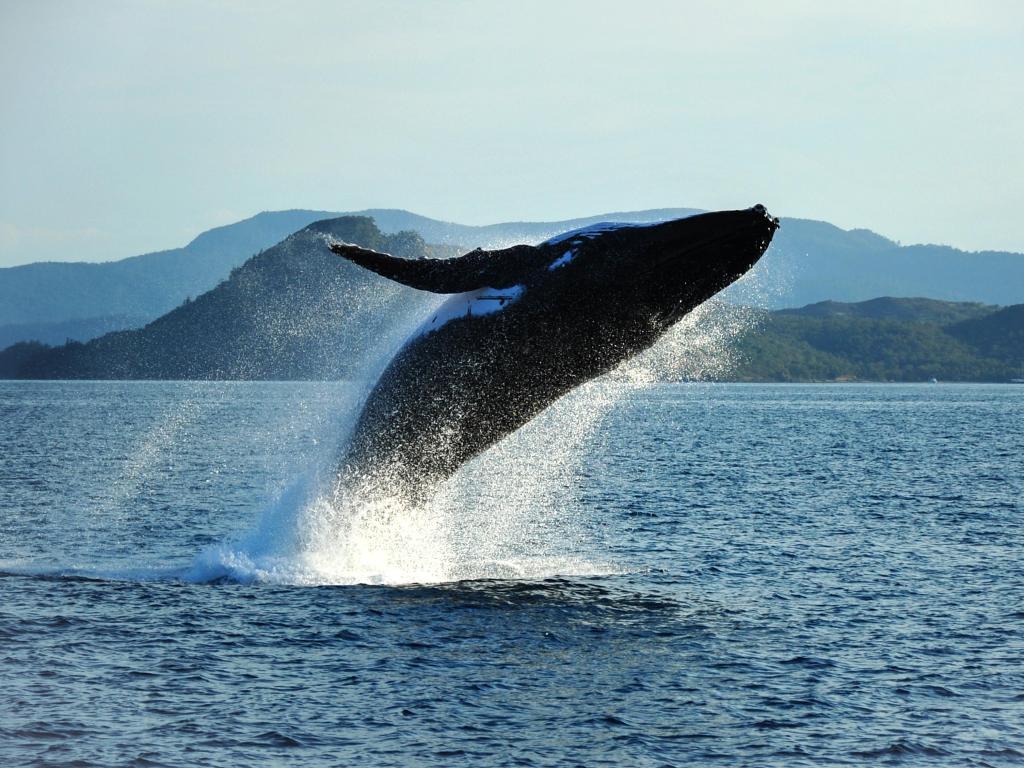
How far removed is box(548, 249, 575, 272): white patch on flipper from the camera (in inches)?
661

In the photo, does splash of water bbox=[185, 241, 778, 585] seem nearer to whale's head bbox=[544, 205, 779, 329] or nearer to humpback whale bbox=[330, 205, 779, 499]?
humpback whale bbox=[330, 205, 779, 499]

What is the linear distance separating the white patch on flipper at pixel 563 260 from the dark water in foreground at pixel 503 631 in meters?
4.91

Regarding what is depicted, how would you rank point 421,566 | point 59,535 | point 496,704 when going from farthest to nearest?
point 59,535, point 421,566, point 496,704

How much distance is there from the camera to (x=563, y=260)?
1684cm

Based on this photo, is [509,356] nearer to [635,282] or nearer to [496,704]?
[635,282]

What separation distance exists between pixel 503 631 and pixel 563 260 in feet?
17.2

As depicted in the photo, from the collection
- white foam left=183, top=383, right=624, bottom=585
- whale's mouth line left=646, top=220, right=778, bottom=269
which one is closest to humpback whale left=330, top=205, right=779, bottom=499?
whale's mouth line left=646, top=220, right=778, bottom=269

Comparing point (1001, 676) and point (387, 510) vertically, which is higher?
point (387, 510)

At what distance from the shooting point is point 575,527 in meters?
30.7

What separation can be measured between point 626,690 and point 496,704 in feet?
5.73

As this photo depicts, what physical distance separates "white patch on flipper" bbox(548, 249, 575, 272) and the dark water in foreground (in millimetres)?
4915

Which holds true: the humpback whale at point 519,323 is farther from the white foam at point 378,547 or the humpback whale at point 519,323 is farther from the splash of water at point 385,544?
the white foam at point 378,547

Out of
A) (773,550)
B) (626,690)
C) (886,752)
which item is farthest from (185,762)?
(773,550)

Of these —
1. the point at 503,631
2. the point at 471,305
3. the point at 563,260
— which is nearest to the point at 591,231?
the point at 563,260
